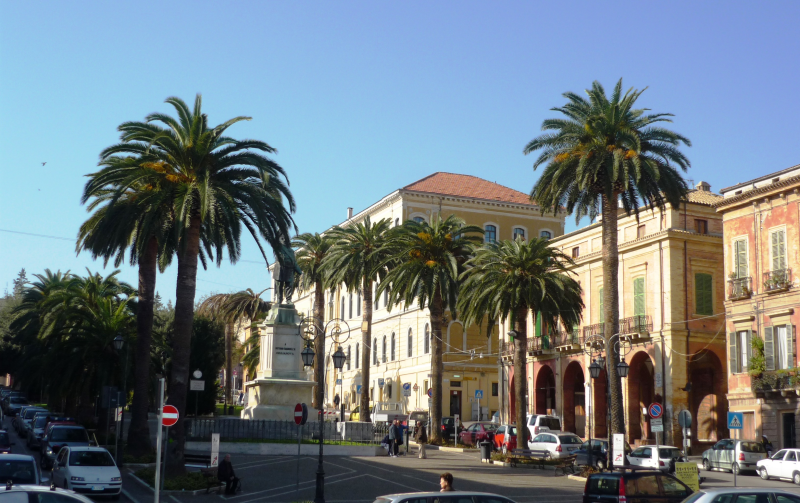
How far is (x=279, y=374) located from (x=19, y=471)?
2290cm

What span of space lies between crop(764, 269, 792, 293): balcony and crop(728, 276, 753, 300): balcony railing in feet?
3.70

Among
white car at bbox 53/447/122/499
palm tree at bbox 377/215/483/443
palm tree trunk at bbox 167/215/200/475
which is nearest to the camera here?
white car at bbox 53/447/122/499

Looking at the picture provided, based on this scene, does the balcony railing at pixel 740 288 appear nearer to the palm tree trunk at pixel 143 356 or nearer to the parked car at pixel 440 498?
the palm tree trunk at pixel 143 356

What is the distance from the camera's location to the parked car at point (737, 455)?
1470 inches

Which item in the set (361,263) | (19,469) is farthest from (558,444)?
(19,469)

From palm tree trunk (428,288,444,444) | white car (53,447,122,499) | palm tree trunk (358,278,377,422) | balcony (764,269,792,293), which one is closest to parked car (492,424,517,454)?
palm tree trunk (428,288,444,444)

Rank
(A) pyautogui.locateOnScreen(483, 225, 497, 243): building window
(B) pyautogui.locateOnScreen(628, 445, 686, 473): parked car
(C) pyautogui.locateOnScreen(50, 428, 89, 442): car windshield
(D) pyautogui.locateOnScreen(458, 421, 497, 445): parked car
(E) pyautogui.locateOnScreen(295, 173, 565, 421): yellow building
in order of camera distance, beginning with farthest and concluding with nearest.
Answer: (A) pyautogui.locateOnScreen(483, 225, 497, 243): building window → (E) pyautogui.locateOnScreen(295, 173, 565, 421): yellow building → (D) pyautogui.locateOnScreen(458, 421, 497, 445): parked car → (B) pyautogui.locateOnScreen(628, 445, 686, 473): parked car → (C) pyautogui.locateOnScreen(50, 428, 89, 442): car windshield

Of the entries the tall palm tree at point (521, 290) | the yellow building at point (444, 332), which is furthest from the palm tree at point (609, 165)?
the yellow building at point (444, 332)

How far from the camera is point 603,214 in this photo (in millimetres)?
36188

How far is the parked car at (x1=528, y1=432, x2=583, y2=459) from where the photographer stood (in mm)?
40656

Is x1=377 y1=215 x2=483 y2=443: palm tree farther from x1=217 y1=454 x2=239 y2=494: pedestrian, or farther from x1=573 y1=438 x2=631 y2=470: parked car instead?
x1=217 y1=454 x2=239 y2=494: pedestrian

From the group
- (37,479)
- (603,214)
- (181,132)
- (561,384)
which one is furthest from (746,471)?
(37,479)

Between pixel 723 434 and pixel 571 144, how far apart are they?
22.4 meters

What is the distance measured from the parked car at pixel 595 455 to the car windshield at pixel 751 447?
5290 millimetres
